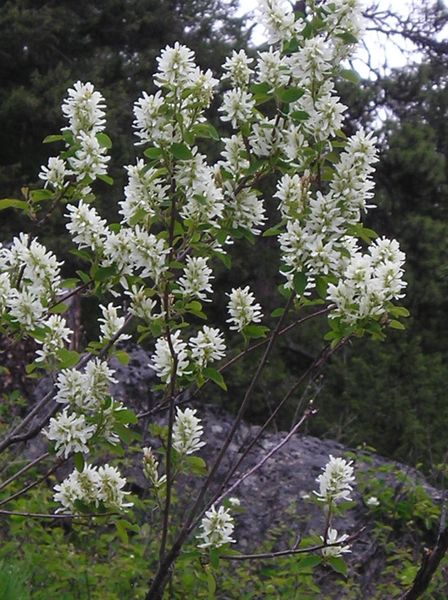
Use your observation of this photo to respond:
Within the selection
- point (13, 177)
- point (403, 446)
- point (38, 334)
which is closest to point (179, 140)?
point (38, 334)

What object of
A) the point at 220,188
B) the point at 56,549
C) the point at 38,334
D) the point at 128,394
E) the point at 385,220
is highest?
the point at 385,220

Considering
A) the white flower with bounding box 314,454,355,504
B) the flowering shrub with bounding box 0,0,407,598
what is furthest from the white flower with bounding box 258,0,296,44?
the white flower with bounding box 314,454,355,504

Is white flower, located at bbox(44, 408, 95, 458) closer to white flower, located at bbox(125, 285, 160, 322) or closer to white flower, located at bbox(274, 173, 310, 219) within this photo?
white flower, located at bbox(125, 285, 160, 322)

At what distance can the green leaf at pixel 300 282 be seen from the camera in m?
2.48

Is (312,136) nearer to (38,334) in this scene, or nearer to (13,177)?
(38,334)

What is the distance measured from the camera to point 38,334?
2.66 m

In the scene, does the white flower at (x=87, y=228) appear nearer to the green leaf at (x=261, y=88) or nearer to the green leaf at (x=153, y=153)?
the green leaf at (x=153, y=153)

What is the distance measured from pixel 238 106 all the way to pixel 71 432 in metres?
0.98

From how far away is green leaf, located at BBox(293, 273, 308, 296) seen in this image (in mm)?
2480

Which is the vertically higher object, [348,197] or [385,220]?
[385,220]

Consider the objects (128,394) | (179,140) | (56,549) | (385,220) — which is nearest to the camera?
(179,140)

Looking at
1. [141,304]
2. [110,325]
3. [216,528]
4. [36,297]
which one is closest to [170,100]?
[141,304]

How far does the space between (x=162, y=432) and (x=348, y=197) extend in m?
0.98

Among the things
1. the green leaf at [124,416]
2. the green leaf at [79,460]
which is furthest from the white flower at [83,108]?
the green leaf at [79,460]
